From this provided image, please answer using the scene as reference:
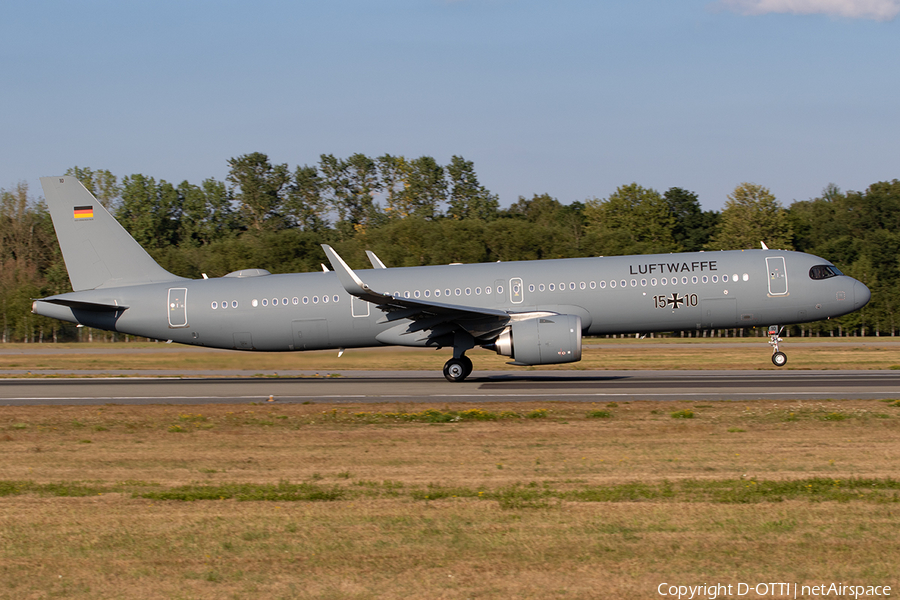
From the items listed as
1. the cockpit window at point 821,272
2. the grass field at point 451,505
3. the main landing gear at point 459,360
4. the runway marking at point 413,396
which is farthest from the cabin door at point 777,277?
the main landing gear at point 459,360

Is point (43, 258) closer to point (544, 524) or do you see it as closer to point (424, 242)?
point (424, 242)

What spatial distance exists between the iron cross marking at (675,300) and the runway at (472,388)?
226 cm

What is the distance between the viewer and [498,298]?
24.2 meters

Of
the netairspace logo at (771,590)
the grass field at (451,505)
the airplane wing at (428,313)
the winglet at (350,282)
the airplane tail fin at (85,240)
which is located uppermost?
the airplane tail fin at (85,240)

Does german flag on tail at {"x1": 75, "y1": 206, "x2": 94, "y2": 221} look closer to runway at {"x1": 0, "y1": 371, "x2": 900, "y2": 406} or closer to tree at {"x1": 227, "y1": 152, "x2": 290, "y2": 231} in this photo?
runway at {"x1": 0, "y1": 371, "x2": 900, "y2": 406}

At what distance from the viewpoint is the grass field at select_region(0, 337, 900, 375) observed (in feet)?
80.4

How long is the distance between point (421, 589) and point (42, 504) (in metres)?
5.61

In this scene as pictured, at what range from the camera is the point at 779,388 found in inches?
817

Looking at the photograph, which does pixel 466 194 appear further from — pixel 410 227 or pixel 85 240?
pixel 85 240

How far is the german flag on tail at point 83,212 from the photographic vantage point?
26.1 metres

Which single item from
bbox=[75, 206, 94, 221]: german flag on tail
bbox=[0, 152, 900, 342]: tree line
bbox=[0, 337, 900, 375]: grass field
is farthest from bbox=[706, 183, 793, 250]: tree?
bbox=[75, 206, 94, 221]: german flag on tail

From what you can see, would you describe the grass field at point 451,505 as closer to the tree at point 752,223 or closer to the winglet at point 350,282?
the winglet at point 350,282

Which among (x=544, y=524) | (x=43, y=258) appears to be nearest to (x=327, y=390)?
(x=544, y=524)

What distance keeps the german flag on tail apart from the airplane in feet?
0.11
